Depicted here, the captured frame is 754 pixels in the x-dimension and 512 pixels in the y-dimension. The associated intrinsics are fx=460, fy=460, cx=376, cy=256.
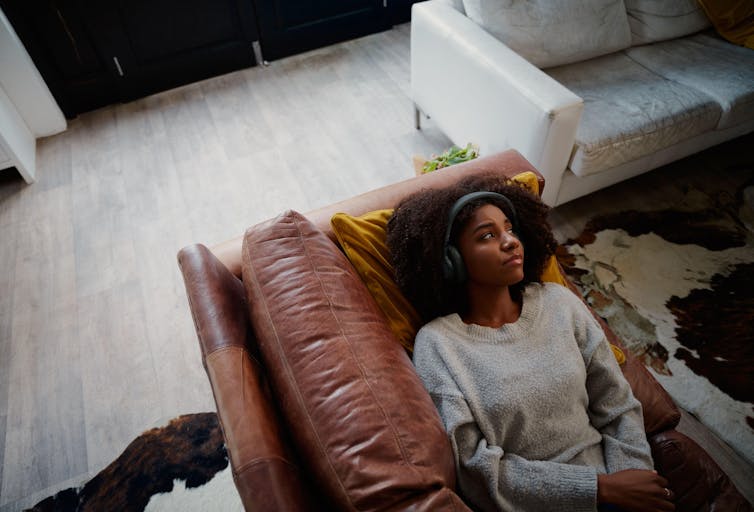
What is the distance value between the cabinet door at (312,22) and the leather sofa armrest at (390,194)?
7.91ft

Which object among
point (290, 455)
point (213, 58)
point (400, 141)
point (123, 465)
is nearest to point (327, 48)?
point (213, 58)

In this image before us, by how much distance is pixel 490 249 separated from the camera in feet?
3.33

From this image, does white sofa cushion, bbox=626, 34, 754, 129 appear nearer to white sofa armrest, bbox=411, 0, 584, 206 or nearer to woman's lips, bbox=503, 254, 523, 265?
white sofa armrest, bbox=411, 0, 584, 206

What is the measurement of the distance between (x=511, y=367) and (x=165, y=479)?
1179 millimetres

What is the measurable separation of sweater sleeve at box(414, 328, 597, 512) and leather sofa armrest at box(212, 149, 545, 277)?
54 cm

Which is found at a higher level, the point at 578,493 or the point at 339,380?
the point at 339,380

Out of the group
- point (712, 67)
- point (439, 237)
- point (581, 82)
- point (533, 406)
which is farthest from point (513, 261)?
point (712, 67)

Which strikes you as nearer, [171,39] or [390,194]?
[390,194]

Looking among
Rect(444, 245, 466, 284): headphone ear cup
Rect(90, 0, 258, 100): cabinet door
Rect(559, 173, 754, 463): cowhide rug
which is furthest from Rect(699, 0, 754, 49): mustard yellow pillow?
Rect(90, 0, 258, 100): cabinet door

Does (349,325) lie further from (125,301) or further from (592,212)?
(592,212)

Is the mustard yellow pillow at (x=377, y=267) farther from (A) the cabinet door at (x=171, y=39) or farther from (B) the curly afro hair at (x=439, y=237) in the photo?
(A) the cabinet door at (x=171, y=39)

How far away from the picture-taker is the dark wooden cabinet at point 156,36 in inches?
105

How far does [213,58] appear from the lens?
3152mm

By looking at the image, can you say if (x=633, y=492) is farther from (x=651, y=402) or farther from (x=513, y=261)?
(x=513, y=261)
